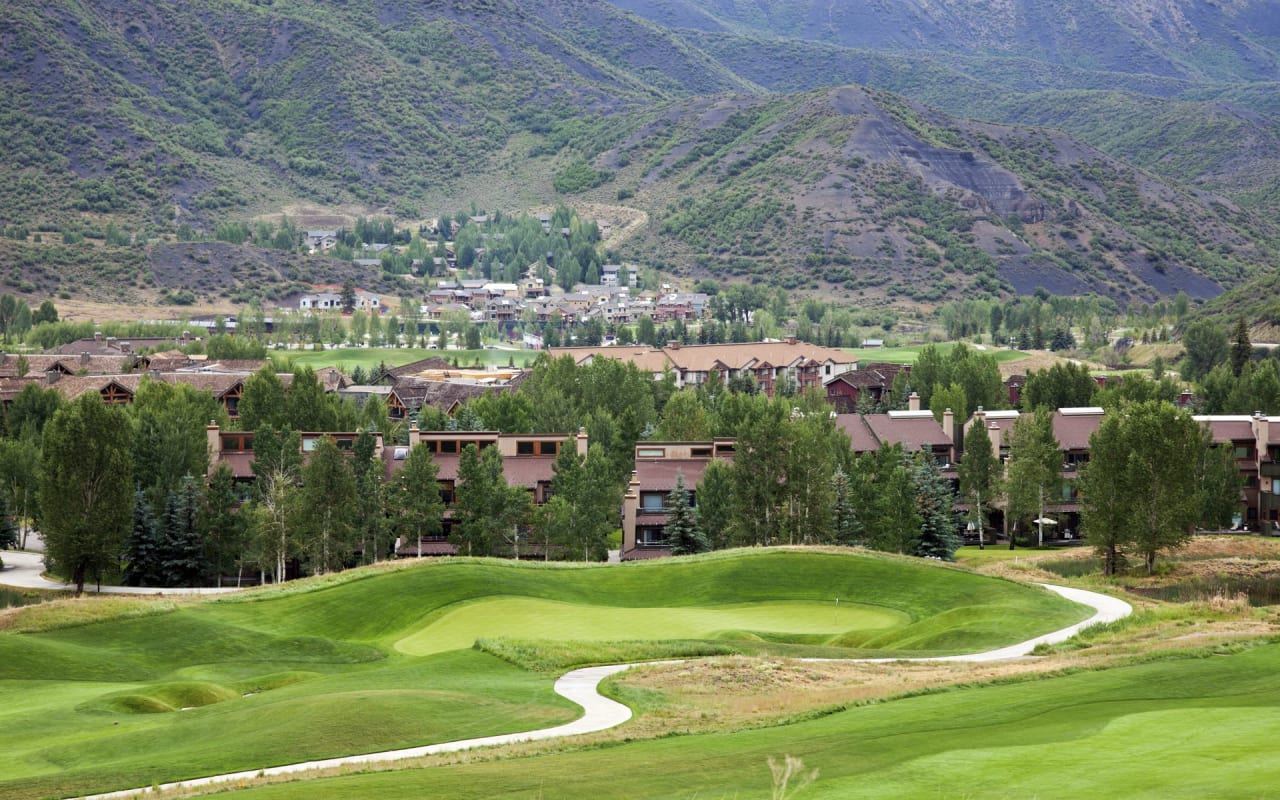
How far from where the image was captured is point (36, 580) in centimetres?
7662

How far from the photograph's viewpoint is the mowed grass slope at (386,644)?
33344mm

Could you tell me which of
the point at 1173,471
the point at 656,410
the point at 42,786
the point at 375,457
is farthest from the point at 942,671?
the point at 656,410

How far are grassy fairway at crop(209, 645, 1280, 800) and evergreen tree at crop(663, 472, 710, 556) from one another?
43555 millimetres

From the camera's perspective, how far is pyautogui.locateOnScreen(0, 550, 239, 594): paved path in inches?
2869

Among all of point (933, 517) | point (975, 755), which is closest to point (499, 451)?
point (933, 517)

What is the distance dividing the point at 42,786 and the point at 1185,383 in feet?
459

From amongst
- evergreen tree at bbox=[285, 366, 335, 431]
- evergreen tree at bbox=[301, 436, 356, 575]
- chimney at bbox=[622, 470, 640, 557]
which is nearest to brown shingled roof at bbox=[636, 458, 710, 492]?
chimney at bbox=[622, 470, 640, 557]

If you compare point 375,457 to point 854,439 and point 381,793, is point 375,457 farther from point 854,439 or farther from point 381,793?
point 381,793

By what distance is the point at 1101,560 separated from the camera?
254ft

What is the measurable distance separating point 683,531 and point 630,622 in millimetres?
21987

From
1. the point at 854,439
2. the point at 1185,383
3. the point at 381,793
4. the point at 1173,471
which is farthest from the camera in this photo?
the point at 1185,383

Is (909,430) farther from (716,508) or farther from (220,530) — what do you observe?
(220,530)

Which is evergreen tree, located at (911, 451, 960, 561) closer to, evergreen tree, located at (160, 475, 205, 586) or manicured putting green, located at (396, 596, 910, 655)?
manicured putting green, located at (396, 596, 910, 655)

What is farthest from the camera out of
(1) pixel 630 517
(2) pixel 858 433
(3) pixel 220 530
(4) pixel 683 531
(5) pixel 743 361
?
(5) pixel 743 361
